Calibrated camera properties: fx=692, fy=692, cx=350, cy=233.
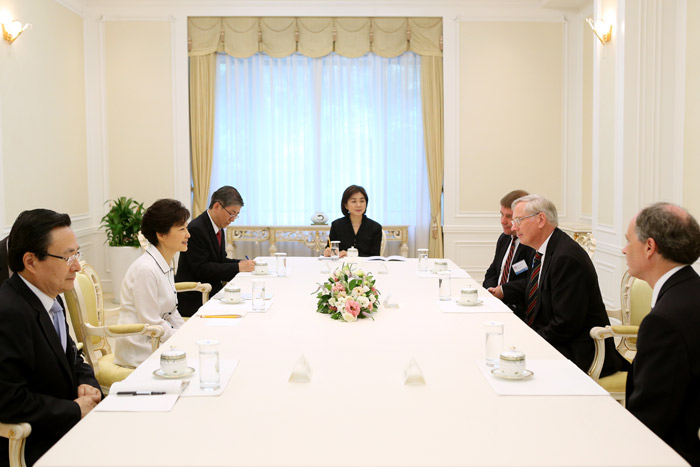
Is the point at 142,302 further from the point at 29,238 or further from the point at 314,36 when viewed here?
the point at 314,36

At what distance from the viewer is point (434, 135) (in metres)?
8.10

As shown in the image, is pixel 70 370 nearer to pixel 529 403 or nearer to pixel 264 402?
pixel 264 402

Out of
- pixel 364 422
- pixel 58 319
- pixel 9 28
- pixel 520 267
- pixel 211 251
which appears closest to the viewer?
pixel 364 422

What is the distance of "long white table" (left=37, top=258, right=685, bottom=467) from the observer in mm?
1631

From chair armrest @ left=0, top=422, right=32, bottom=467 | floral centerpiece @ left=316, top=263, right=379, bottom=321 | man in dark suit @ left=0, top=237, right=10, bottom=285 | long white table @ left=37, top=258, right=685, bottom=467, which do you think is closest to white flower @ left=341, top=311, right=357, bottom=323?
floral centerpiece @ left=316, top=263, right=379, bottom=321

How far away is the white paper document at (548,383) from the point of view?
2039 mm

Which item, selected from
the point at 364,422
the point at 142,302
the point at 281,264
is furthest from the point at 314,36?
the point at 364,422

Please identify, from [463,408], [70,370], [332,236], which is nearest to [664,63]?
[332,236]

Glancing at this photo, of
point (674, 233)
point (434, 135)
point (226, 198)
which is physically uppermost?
point (434, 135)

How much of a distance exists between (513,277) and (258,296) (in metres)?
1.89

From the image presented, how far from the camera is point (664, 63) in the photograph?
5.49 meters

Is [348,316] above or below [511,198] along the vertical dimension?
below

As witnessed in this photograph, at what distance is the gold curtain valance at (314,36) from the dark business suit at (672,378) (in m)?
6.39

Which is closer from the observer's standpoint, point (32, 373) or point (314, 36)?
point (32, 373)
